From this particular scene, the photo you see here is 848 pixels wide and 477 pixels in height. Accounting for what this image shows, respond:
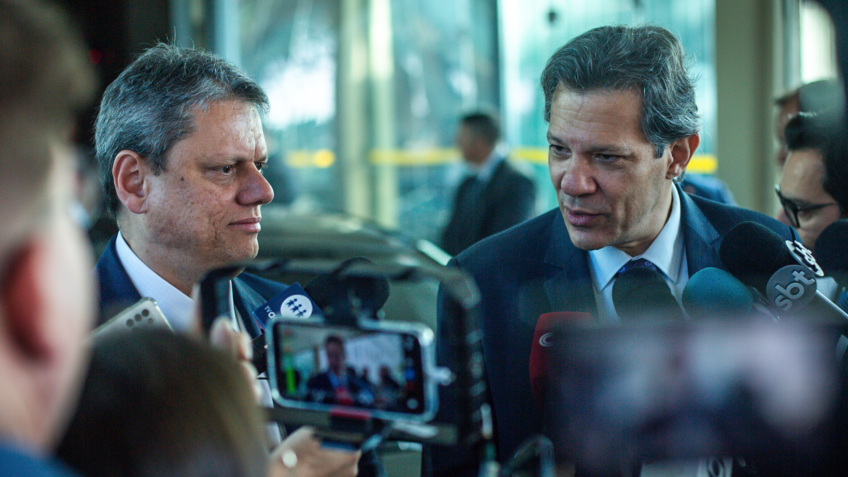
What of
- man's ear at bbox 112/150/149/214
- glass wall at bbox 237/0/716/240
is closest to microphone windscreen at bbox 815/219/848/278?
man's ear at bbox 112/150/149/214

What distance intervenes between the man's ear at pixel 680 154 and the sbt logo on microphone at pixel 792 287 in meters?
0.39

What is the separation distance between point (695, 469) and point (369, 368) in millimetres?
614

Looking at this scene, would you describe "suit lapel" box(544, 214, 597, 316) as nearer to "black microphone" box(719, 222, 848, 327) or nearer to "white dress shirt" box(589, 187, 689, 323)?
"white dress shirt" box(589, 187, 689, 323)

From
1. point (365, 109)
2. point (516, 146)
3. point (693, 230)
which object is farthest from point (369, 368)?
point (365, 109)

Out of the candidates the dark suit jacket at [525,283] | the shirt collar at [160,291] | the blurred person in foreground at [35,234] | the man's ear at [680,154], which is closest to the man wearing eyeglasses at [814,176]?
the dark suit jacket at [525,283]

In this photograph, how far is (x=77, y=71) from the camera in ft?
1.71

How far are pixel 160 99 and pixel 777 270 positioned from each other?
1.10 m

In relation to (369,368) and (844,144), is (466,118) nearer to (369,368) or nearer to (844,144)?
(844,144)

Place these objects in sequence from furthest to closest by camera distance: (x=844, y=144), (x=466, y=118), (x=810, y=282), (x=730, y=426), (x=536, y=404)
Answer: (x=466, y=118) → (x=844, y=144) → (x=536, y=404) → (x=810, y=282) → (x=730, y=426)

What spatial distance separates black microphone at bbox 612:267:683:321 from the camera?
107 cm

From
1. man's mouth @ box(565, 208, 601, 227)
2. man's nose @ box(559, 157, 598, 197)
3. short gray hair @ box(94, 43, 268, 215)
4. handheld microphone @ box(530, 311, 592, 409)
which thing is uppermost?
short gray hair @ box(94, 43, 268, 215)

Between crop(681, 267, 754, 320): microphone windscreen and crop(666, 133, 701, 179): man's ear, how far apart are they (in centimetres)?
38

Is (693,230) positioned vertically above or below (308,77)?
below

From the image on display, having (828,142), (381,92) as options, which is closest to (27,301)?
(828,142)
